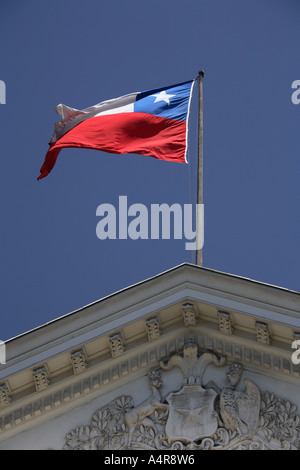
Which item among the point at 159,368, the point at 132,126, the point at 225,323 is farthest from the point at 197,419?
the point at 132,126

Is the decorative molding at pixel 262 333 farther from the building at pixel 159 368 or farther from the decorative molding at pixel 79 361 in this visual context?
the decorative molding at pixel 79 361

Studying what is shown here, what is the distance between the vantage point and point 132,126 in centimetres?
2288

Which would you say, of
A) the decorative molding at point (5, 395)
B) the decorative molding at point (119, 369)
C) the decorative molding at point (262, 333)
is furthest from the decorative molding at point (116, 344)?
the decorative molding at point (262, 333)

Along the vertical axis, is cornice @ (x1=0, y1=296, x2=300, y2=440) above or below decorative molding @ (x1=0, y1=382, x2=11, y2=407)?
above

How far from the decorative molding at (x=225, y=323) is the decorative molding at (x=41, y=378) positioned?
2.97 meters

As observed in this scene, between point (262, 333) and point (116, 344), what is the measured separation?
95.1 inches

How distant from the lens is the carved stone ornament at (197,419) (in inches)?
707

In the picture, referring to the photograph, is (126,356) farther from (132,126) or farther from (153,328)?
(132,126)

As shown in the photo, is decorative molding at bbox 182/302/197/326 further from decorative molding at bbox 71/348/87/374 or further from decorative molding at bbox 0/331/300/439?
decorative molding at bbox 71/348/87/374

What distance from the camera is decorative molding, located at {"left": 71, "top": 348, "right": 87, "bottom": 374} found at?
19.1 metres

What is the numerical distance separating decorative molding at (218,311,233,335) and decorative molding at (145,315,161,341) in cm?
104

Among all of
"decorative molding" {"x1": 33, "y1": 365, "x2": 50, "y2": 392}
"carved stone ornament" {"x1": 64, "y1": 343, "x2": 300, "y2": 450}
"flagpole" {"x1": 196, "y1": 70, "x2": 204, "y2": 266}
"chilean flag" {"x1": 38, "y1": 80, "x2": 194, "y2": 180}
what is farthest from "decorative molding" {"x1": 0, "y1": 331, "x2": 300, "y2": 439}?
"chilean flag" {"x1": 38, "y1": 80, "x2": 194, "y2": 180}
